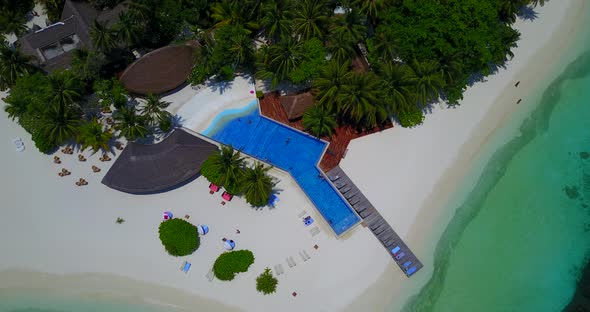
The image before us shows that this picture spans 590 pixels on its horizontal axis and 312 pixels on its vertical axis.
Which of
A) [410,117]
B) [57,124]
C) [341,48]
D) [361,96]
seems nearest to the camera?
[57,124]

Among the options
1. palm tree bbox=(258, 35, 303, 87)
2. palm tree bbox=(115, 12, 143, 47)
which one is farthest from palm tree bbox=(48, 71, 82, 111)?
palm tree bbox=(258, 35, 303, 87)

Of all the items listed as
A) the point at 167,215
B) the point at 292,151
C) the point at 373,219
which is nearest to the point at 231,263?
the point at 167,215

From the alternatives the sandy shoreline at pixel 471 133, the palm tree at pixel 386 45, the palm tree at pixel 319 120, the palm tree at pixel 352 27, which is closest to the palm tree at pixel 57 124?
the palm tree at pixel 319 120

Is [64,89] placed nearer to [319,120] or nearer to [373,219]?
[319,120]

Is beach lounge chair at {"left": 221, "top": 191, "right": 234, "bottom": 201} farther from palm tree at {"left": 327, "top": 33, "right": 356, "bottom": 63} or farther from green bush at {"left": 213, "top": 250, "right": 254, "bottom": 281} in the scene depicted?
palm tree at {"left": 327, "top": 33, "right": 356, "bottom": 63}

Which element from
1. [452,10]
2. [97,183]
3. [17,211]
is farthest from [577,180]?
[17,211]

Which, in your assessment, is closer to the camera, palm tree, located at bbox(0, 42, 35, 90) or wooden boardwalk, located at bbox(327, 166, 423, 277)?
wooden boardwalk, located at bbox(327, 166, 423, 277)

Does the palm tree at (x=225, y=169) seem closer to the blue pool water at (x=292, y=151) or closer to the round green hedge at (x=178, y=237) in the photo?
the blue pool water at (x=292, y=151)

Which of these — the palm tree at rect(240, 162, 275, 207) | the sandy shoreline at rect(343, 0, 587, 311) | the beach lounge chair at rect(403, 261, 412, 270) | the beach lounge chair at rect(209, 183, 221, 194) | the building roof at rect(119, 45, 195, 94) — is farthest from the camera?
the building roof at rect(119, 45, 195, 94)
